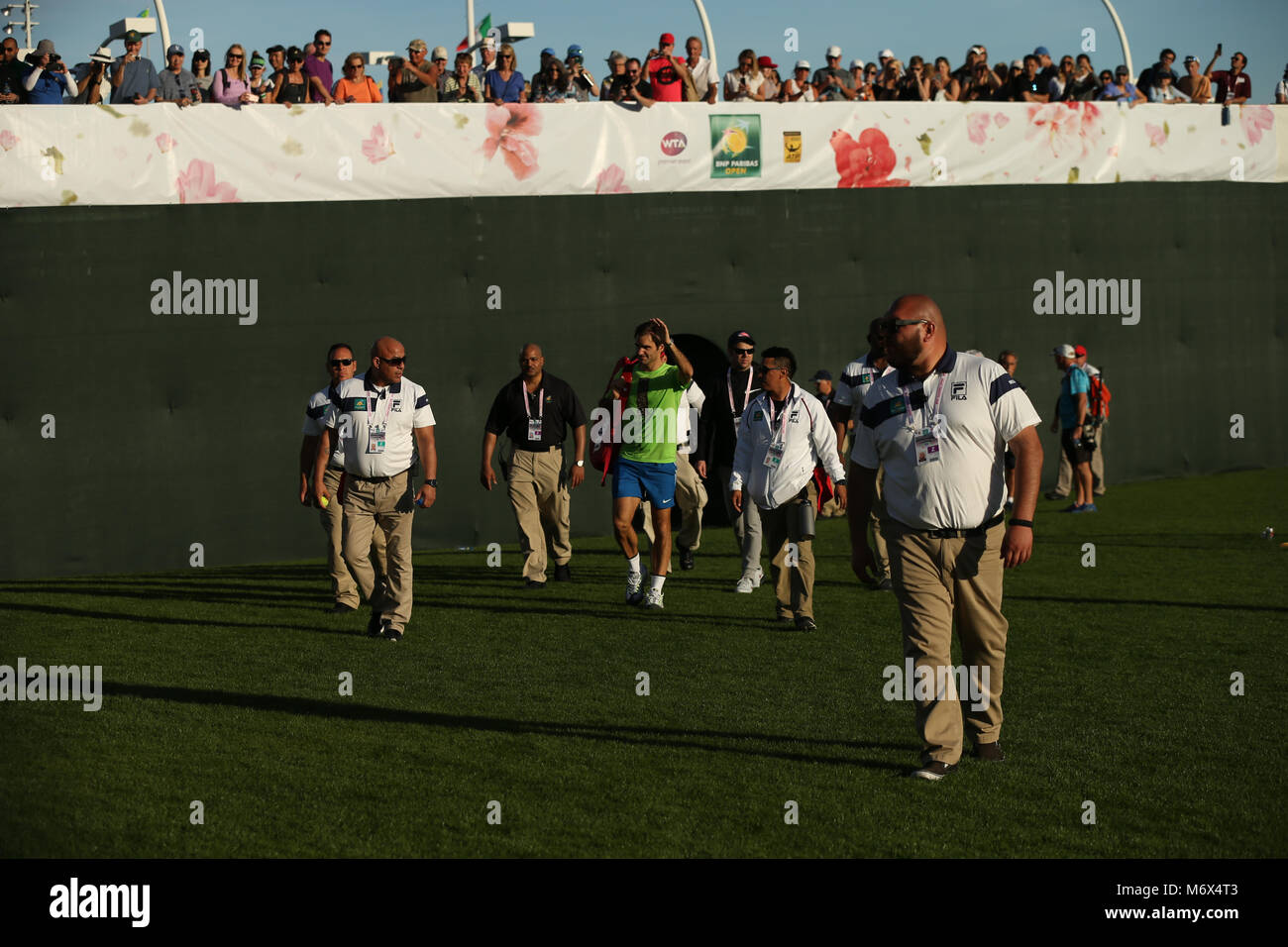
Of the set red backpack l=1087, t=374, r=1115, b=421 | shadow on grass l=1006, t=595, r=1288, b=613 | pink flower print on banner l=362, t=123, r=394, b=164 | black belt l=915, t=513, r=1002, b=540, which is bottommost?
shadow on grass l=1006, t=595, r=1288, b=613

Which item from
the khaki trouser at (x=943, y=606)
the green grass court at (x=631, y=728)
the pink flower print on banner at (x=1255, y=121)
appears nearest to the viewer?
the green grass court at (x=631, y=728)

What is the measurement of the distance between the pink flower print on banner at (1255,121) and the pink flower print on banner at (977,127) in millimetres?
4774

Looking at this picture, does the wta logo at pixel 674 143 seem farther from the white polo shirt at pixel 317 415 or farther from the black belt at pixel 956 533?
the black belt at pixel 956 533

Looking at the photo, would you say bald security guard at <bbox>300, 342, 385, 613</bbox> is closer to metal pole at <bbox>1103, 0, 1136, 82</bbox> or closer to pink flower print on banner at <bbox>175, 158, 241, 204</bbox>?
pink flower print on banner at <bbox>175, 158, 241, 204</bbox>

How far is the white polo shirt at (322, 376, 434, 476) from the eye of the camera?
10.6 meters

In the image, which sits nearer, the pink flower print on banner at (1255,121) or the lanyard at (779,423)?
the lanyard at (779,423)

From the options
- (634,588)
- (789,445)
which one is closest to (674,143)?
(634,588)

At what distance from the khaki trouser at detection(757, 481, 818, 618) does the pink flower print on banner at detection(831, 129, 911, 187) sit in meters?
9.03

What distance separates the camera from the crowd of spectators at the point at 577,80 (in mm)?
15859

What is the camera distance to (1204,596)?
12078mm

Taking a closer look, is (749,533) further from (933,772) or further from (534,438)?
(933,772)

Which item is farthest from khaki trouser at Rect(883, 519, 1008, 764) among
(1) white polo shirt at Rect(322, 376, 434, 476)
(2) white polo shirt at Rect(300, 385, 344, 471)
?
(2) white polo shirt at Rect(300, 385, 344, 471)

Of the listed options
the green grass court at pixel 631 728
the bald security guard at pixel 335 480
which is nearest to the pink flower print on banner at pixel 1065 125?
the green grass court at pixel 631 728
